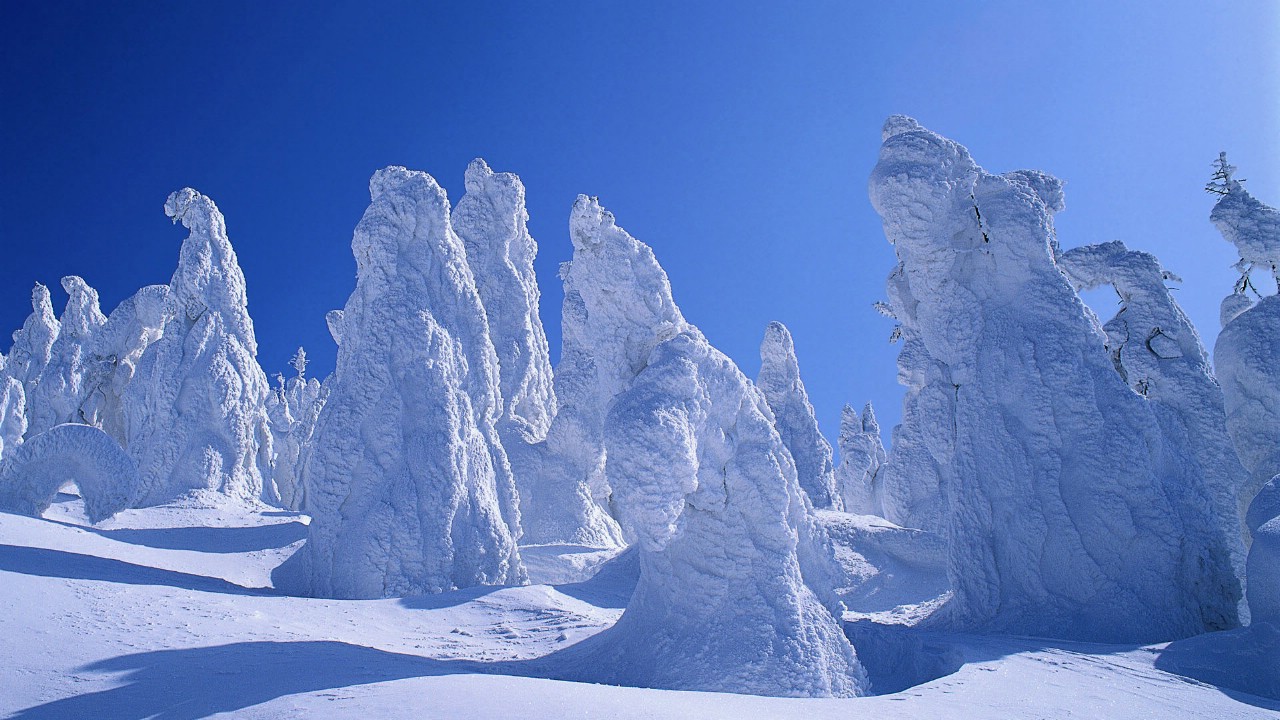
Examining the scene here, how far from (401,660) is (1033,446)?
8088mm

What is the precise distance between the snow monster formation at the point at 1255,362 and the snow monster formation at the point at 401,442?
1144 cm

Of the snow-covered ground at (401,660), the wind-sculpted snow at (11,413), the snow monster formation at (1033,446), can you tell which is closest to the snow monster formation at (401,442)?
the snow-covered ground at (401,660)

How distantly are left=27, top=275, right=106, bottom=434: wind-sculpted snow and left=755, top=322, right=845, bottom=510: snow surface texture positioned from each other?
2289cm

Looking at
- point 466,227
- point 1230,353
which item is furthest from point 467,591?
point 466,227

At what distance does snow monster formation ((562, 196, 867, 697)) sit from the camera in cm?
667

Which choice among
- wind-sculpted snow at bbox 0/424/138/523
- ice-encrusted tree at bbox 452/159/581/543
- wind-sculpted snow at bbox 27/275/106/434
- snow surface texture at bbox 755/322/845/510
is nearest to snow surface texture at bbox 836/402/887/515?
snow surface texture at bbox 755/322/845/510

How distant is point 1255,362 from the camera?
11.1m

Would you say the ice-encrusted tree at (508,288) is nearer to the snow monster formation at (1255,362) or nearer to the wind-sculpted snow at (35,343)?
the snow monster formation at (1255,362)

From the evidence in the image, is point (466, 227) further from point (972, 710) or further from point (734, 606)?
point (972, 710)

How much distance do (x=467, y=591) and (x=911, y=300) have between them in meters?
8.06

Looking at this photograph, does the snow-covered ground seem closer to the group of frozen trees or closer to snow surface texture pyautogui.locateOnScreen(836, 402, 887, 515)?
the group of frozen trees

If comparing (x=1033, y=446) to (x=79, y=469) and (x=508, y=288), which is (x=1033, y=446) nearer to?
(x=79, y=469)

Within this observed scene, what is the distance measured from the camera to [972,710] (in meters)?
5.21

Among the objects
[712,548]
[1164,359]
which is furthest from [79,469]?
[1164,359]
